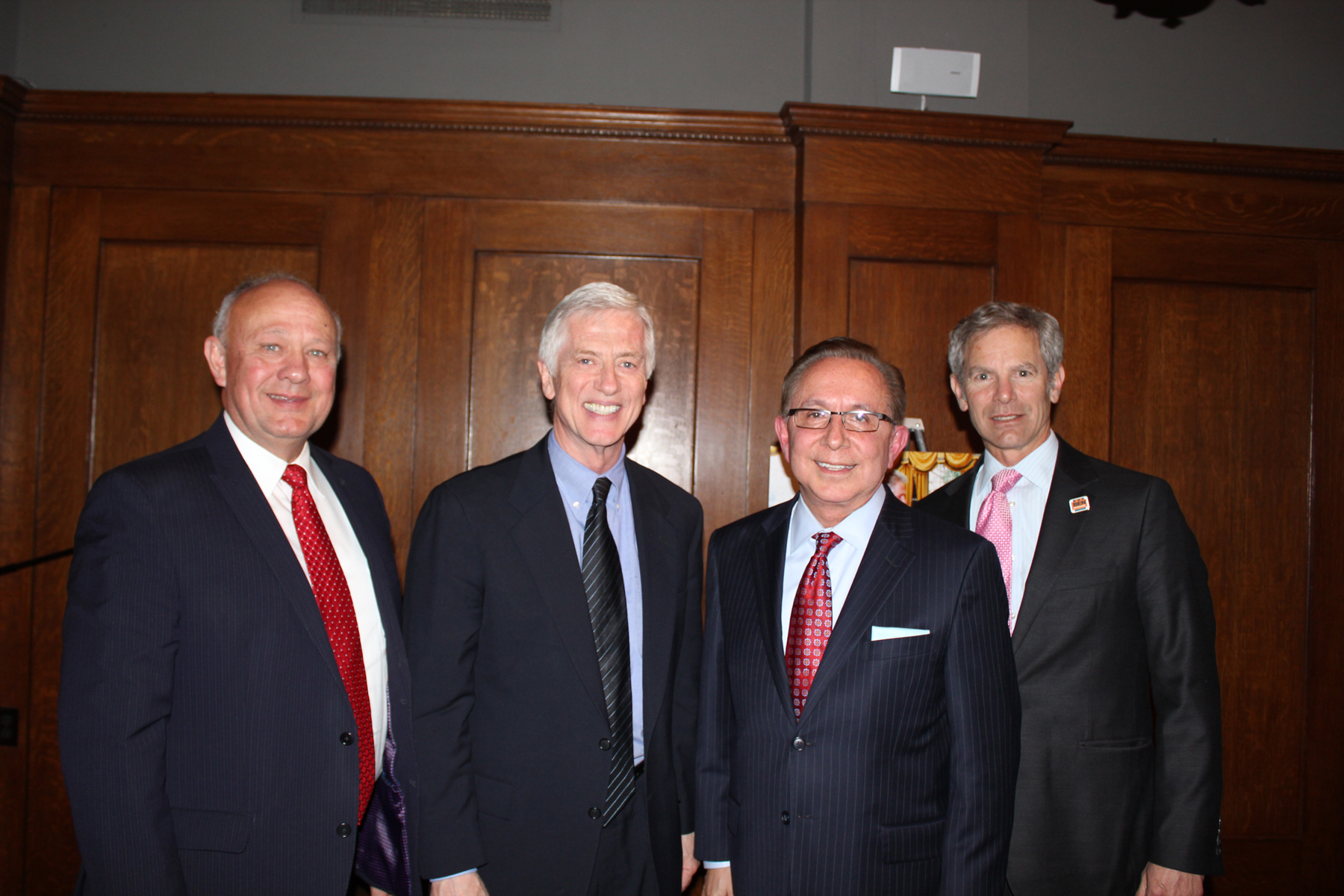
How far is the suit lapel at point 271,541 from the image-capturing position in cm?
162

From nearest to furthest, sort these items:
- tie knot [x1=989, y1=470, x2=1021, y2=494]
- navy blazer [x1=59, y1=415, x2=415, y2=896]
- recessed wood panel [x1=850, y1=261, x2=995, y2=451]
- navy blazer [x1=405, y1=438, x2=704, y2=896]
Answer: navy blazer [x1=59, y1=415, x2=415, y2=896], navy blazer [x1=405, y1=438, x2=704, y2=896], tie knot [x1=989, y1=470, x2=1021, y2=494], recessed wood panel [x1=850, y1=261, x2=995, y2=451]

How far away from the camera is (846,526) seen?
1.76m

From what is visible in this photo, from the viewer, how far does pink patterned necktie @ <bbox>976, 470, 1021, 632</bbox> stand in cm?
196

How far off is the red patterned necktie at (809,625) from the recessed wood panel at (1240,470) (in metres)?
2.18

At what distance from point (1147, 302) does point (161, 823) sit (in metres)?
3.79

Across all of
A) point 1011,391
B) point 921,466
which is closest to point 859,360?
point 1011,391

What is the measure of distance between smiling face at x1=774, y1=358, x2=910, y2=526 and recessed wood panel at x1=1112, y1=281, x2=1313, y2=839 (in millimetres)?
2043

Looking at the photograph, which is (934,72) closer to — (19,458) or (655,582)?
(655,582)

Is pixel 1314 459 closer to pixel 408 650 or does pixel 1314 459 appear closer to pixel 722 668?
pixel 722 668

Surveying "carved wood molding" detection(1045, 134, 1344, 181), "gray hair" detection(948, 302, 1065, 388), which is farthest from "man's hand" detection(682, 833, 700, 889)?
"carved wood molding" detection(1045, 134, 1344, 181)

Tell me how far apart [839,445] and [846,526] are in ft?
0.65

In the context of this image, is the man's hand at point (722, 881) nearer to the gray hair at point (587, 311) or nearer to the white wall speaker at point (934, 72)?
the gray hair at point (587, 311)

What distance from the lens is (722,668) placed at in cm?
186

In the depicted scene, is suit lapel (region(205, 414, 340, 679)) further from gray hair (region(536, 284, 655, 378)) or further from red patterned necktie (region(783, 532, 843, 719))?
red patterned necktie (region(783, 532, 843, 719))
